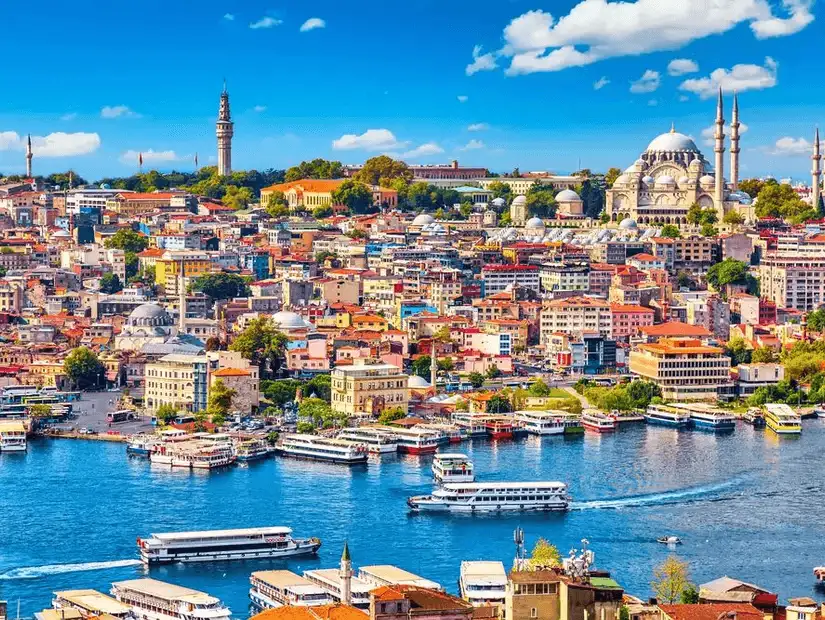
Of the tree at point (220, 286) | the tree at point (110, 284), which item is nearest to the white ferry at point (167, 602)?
the tree at point (220, 286)

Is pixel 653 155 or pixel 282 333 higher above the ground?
pixel 653 155

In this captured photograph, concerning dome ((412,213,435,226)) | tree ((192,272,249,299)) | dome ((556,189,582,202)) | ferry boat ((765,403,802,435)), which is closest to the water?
ferry boat ((765,403,802,435))

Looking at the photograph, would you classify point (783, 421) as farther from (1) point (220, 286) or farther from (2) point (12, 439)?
(1) point (220, 286)

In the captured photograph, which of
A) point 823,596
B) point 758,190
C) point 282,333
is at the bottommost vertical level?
point 823,596

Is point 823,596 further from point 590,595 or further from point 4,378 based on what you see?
point 4,378

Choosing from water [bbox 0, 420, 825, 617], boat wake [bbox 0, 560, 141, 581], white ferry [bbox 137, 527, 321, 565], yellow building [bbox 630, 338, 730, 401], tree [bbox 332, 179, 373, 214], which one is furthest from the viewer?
tree [bbox 332, 179, 373, 214]

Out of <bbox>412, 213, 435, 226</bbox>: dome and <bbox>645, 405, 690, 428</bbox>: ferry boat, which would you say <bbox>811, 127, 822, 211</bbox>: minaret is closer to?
<bbox>412, 213, 435, 226</bbox>: dome

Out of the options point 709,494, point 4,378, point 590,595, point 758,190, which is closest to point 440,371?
point 4,378
